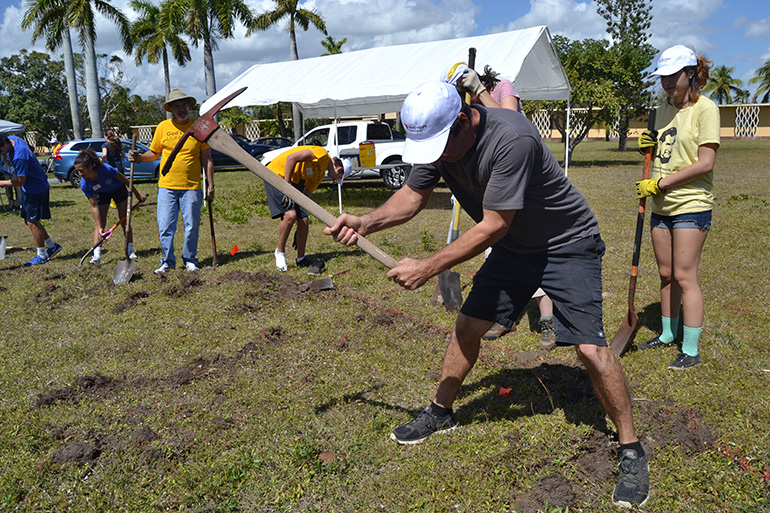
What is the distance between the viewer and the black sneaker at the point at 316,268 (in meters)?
6.52

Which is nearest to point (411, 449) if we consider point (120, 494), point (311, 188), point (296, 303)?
point (120, 494)

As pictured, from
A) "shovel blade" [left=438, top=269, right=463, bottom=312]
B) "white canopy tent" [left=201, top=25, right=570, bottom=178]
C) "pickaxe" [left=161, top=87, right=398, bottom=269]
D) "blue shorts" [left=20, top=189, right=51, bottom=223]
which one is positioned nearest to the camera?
"pickaxe" [left=161, top=87, right=398, bottom=269]

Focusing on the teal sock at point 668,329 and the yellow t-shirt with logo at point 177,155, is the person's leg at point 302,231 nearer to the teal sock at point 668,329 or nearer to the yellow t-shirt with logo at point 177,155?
the yellow t-shirt with logo at point 177,155

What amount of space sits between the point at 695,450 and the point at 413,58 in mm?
11087

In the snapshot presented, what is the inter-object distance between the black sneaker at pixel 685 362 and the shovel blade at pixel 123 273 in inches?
220

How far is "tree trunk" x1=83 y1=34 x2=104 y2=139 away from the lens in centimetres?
2386

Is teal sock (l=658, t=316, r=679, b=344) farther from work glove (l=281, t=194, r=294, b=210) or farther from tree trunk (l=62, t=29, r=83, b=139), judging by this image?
tree trunk (l=62, t=29, r=83, b=139)

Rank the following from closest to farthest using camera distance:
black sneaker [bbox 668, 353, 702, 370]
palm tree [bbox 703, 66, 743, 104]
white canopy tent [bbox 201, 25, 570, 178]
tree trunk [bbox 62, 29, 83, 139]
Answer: black sneaker [bbox 668, 353, 702, 370], white canopy tent [bbox 201, 25, 570, 178], tree trunk [bbox 62, 29, 83, 139], palm tree [bbox 703, 66, 743, 104]

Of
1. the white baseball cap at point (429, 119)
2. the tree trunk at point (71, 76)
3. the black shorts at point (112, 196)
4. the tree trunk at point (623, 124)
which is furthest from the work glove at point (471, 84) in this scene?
the tree trunk at point (71, 76)

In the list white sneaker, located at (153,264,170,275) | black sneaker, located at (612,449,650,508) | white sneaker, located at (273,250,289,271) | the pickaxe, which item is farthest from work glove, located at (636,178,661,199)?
white sneaker, located at (153,264,170,275)

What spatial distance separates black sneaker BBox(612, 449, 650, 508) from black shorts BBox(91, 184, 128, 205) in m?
6.95

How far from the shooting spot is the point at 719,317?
4.75m

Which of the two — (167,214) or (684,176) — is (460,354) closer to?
(684,176)

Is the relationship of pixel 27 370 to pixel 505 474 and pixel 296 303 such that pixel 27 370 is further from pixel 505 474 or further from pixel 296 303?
pixel 505 474
